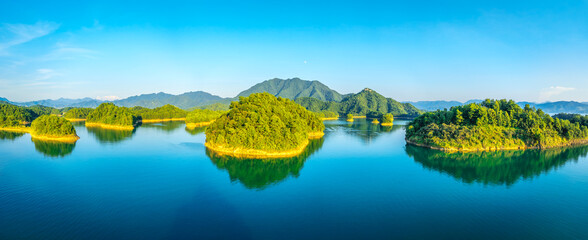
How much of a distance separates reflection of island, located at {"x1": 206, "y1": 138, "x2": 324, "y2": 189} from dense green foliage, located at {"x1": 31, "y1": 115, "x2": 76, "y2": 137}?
30.0 metres

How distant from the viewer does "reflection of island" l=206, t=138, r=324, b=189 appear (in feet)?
74.0

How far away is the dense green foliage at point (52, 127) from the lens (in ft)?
146

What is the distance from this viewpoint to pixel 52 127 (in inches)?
1751

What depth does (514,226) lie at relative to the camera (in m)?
14.7

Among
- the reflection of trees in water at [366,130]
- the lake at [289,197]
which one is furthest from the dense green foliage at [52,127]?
the reflection of trees in water at [366,130]

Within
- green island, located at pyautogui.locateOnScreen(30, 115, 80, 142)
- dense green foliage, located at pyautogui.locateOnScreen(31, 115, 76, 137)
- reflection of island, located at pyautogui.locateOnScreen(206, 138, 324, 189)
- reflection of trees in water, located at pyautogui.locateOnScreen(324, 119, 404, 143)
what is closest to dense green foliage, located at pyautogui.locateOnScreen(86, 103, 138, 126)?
dense green foliage, located at pyautogui.locateOnScreen(31, 115, 76, 137)

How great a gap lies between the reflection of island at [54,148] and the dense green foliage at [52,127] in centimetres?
224

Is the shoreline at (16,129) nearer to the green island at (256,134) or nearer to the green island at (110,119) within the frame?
the green island at (110,119)

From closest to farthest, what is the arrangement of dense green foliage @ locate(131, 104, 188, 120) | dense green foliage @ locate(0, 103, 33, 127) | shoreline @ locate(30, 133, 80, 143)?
1. shoreline @ locate(30, 133, 80, 143)
2. dense green foliage @ locate(0, 103, 33, 127)
3. dense green foliage @ locate(131, 104, 188, 120)

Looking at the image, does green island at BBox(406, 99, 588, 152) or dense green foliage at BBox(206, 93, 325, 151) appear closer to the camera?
dense green foliage at BBox(206, 93, 325, 151)

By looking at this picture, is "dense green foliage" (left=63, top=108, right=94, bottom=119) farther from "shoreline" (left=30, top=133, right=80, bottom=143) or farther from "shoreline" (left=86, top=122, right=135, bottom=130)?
"shoreline" (left=30, top=133, right=80, bottom=143)

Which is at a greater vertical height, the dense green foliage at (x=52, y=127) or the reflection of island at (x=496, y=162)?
the dense green foliage at (x=52, y=127)

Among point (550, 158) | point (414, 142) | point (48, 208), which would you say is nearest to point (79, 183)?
point (48, 208)

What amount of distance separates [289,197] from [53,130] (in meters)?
47.3
